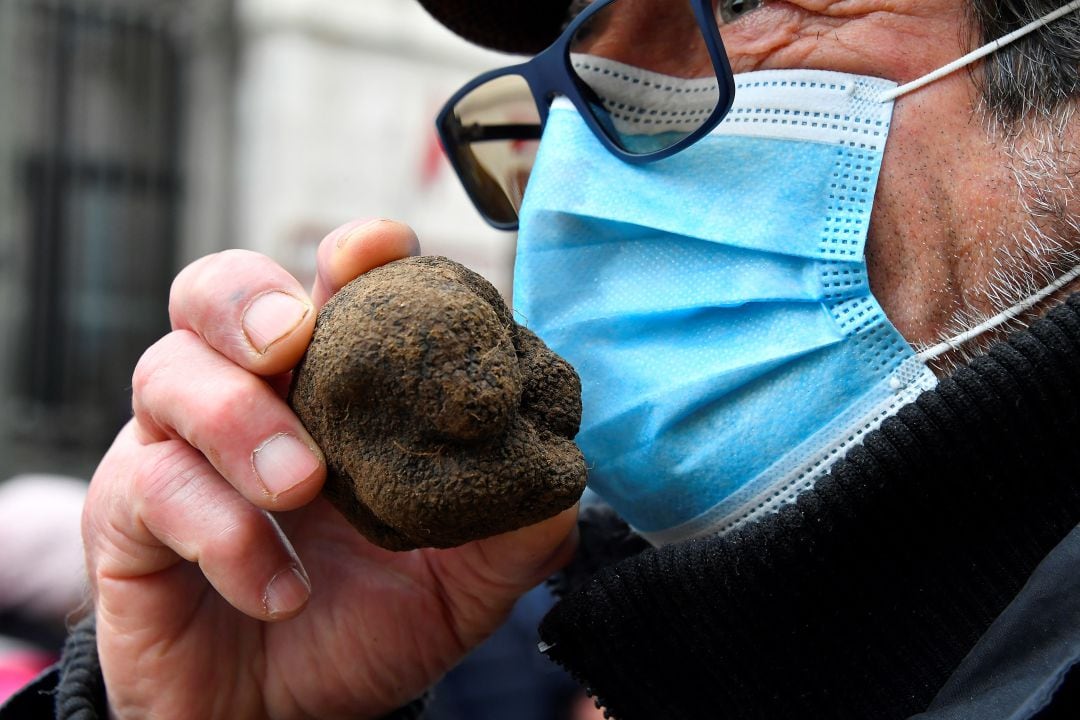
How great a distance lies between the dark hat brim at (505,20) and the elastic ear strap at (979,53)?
2.92 feet

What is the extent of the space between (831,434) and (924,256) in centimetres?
27

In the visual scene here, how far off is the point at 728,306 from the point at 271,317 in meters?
0.64

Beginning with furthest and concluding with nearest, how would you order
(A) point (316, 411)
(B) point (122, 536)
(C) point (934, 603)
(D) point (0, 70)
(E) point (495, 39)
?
1. (D) point (0, 70)
2. (E) point (495, 39)
3. (B) point (122, 536)
4. (C) point (934, 603)
5. (A) point (316, 411)

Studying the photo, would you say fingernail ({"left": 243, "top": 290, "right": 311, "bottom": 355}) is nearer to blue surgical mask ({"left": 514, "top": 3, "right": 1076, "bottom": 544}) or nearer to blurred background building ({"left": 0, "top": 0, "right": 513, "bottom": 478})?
blue surgical mask ({"left": 514, "top": 3, "right": 1076, "bottom": 544})

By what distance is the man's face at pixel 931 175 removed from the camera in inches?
55.1

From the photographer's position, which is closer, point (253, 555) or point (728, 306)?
point (253, 555)

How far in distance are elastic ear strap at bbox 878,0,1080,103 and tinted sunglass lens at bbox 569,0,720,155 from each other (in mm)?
258

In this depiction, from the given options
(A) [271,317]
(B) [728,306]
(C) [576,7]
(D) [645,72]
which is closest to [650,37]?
(D) [645,72]

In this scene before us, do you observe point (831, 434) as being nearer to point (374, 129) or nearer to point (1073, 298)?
point (1073, 298)

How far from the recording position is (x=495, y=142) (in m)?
2.01

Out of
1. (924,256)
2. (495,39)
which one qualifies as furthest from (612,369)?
(495,39)

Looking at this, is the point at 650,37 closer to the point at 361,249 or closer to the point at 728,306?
the point at 728,306

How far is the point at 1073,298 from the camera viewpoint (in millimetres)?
1263

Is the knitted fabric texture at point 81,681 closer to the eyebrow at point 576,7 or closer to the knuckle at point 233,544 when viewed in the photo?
the knuckle at point 233,544
